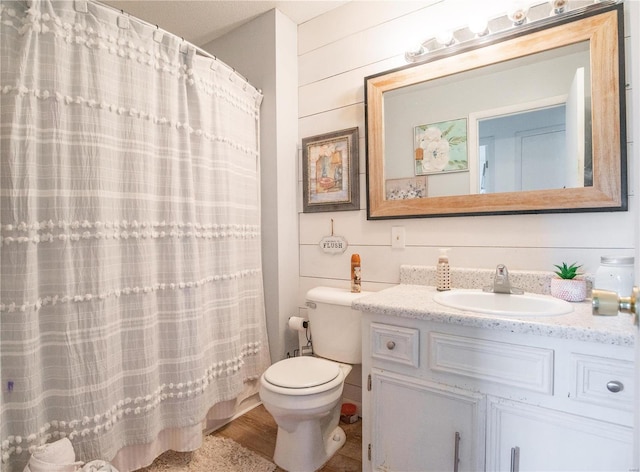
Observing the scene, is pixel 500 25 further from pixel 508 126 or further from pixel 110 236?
pixel 110 236

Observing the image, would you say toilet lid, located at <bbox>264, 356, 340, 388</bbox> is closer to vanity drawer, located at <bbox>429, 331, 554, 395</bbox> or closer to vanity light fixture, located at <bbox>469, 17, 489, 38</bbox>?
vanity drawer, located at <bbox>429, 331, 554, 395</bbox>

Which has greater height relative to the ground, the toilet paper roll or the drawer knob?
the drawer knob

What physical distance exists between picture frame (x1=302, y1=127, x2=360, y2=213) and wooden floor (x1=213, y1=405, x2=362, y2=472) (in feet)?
4.07

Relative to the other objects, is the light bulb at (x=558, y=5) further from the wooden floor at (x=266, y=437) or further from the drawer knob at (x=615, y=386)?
the wooden floor at (x=266, y=437)

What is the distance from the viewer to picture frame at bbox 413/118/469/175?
5.10 feet

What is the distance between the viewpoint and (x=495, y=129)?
58.2 inches

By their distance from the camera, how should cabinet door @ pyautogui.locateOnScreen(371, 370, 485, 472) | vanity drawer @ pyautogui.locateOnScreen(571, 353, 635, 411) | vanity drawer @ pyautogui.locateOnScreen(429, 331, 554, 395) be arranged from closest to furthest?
vanity drawer @ pyautogui.locateOnScreen(571, 353, 635, 411) < vanity drawer @ pyautogui.locateOnScreen(429, 331, 554, 395) < cabinet door @ pyautogui.locateOnScreen(371, 370, 485, 472)

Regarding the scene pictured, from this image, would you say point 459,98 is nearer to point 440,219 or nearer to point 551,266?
point 440,219

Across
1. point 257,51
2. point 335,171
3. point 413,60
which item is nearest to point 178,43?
point 257,51

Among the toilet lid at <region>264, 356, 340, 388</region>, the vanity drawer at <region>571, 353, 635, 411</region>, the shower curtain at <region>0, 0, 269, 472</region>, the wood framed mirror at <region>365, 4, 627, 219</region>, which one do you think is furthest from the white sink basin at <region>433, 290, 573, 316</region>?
the shower curtain at <region>0, 0, 269, 472</region>

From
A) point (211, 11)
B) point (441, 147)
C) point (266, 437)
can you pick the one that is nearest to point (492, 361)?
Result: point (441, 147)

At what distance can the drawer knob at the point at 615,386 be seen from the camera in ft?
2.86

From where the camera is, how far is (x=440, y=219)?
1617mm

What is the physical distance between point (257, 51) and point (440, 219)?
1.55 m
